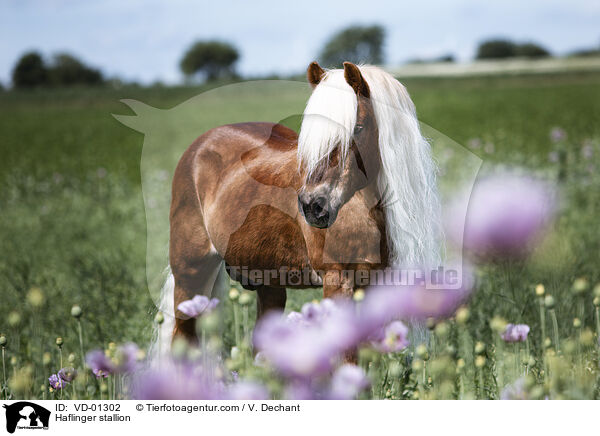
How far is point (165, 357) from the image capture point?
8.04ft

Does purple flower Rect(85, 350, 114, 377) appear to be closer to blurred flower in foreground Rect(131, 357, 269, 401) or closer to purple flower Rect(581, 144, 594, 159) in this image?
blurred flower in foreground Rect(131, 357, 269, 401)

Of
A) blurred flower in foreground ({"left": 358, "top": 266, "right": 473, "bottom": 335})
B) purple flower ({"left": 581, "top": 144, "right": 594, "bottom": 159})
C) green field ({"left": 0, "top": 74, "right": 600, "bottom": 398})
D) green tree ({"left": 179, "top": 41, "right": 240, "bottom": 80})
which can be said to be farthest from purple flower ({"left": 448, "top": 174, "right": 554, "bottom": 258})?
purple flower ({"left": 581, "top": 144, "right": 594, "bottom": 159})

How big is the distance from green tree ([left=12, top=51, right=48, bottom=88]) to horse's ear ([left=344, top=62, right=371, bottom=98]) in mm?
2446

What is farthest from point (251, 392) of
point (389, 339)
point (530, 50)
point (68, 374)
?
point (530, 50)

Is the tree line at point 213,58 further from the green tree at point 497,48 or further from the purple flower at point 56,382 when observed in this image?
the purple flower at point 56,382

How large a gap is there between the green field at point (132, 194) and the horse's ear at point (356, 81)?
1.41ft

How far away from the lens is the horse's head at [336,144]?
160 cm

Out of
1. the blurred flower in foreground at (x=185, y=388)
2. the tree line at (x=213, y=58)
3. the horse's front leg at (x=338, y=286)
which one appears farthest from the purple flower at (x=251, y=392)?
the tree line at (x=213, y=58)

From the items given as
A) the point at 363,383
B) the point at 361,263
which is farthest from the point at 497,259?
the point at 363,383

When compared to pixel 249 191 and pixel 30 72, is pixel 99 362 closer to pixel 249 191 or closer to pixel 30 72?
pixel 249 191

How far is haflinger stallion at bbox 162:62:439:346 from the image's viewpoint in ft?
5.32
